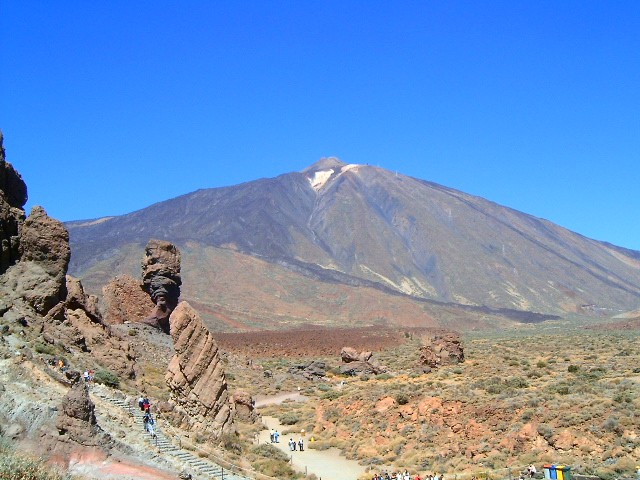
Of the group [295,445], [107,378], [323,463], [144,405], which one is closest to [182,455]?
[144,405]

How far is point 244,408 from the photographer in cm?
2869

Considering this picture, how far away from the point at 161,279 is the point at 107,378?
62.0 feet

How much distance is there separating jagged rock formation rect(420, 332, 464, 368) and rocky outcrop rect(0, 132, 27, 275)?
25.4m

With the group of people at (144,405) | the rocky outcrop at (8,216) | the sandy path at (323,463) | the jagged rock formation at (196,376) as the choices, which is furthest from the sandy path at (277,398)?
the rocky outcrop at (8,216)

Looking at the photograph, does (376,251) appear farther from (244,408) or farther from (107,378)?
(107,378)

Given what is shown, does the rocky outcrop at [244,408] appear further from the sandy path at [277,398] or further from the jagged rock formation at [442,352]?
the jagged rock formation at [442,352]

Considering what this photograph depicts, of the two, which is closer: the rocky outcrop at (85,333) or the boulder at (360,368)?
the rocky outcrop at (85,333)

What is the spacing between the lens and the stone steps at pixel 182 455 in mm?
16312

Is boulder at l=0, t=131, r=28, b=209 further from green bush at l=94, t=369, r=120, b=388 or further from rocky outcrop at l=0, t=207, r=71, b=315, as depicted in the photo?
green bush at l=94, t=369, r=120, b=388

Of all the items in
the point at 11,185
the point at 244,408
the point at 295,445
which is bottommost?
the point at 295,445

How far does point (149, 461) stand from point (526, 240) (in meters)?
182

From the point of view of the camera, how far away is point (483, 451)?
21703 mm

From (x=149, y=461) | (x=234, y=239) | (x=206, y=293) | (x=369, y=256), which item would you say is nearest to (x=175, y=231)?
(x=234, y=239)

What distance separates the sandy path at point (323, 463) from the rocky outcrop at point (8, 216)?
11.1 meters
